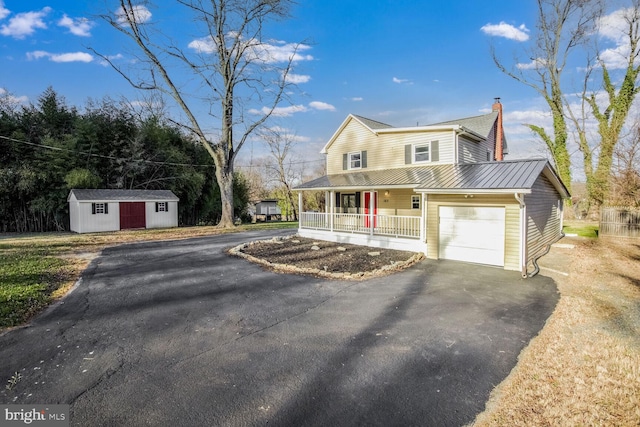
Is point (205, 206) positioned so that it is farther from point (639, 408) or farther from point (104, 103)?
point (639, 408)

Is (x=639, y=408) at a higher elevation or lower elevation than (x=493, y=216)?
lower

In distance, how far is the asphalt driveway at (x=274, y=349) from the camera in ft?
10.3

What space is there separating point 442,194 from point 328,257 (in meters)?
4.47

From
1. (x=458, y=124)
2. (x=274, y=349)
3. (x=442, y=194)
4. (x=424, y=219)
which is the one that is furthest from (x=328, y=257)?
(x=458, y=124)

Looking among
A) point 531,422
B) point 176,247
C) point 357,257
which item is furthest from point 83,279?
point 531,422

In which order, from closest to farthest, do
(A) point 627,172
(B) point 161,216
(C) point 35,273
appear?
(C) point 35,273 → (A) point 627,172 → (B) point 161,216

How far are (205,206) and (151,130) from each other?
7.08 metres

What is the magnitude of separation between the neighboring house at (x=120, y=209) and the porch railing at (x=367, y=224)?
11625 millimetres

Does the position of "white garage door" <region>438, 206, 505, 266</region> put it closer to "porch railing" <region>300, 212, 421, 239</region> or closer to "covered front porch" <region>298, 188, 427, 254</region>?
"covered front porch" <region>298, 188, 427, 254</region>

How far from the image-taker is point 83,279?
804 centimetres

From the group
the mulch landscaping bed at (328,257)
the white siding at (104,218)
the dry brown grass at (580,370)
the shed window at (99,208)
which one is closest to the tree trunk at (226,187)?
the white siding at (104,218)

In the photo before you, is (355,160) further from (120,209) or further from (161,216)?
(120,209)

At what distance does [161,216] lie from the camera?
21953 mm

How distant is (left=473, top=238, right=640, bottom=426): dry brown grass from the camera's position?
3.01 metres
